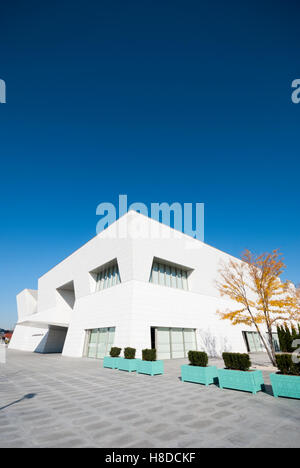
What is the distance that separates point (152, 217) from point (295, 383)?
60.8ft

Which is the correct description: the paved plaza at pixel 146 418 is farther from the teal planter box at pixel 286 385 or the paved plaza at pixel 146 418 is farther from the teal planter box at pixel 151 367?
the teal planter box at pixel 151 367

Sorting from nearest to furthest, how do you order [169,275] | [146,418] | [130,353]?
1. [146,418]
2. [130,353]
3. [169,275]

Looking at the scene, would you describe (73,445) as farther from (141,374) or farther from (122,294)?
(122,294)

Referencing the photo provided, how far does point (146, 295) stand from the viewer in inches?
798

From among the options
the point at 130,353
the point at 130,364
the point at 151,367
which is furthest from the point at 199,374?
the point at 130,353

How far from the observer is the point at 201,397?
7730 mm

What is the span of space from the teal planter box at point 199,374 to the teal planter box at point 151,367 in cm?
244

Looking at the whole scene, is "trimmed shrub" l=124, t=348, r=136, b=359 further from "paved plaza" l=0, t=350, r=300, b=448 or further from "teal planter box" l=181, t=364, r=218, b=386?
"paved plaza" l=0, t=350, r=300, b=448

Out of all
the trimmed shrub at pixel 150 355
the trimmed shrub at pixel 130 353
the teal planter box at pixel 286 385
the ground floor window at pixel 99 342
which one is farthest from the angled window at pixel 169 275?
the teal planter box at pixel 286 385

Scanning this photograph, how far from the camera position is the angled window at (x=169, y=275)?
23170mm

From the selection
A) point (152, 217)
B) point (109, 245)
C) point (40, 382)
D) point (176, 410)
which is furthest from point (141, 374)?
point (152, 217)

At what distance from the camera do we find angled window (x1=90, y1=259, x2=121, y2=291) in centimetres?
2374

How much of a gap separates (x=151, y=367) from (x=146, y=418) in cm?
747

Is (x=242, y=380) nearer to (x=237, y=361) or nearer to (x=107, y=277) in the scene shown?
(x=237, y=361)
